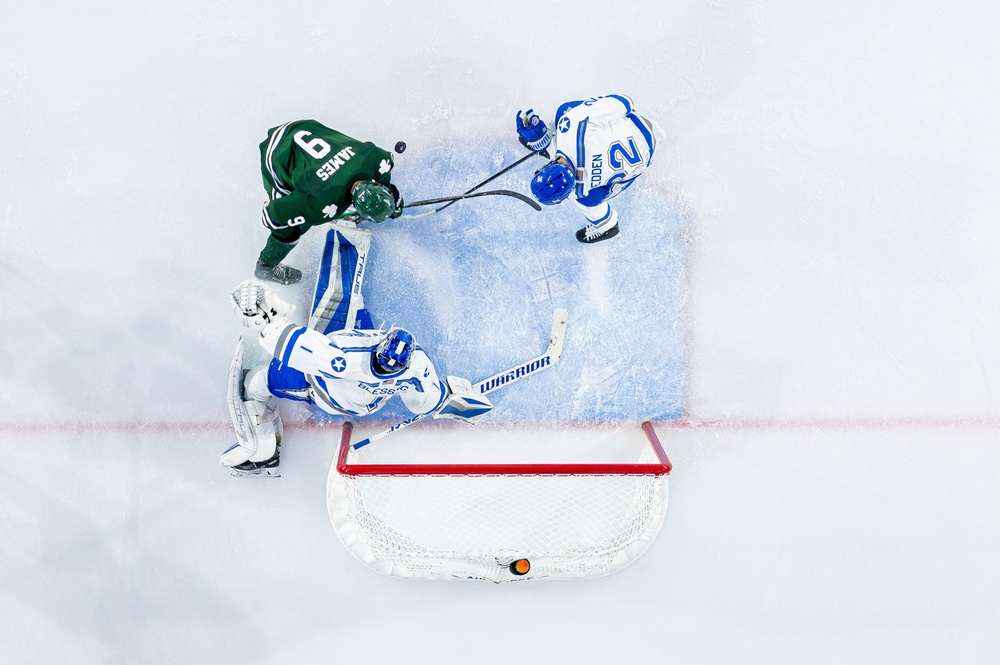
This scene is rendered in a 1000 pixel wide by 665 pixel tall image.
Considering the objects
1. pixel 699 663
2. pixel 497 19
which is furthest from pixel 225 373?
pixel 699 663

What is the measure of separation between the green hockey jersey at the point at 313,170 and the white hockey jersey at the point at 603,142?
72 centimetres

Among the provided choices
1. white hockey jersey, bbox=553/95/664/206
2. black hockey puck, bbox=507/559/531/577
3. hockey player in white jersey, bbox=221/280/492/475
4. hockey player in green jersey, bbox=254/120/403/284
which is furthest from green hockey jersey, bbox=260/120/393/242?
black hockey puck, bbox=507/559/531/577

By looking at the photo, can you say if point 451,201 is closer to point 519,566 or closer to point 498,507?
point 498,507

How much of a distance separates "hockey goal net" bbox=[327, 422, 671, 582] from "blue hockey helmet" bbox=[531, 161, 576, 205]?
1.31 m

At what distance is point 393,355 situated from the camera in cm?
227

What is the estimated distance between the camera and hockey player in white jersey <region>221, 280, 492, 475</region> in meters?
2.32

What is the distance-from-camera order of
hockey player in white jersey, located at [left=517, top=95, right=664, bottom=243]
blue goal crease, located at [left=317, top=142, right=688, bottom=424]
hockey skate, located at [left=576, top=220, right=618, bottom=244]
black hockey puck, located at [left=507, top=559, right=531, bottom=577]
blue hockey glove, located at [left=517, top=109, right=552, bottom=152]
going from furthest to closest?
blue goal crease, located at [left=317, top=142, right=688, bottom=424], hockey skate, located at [left=576, top=220, right=618, bottom=244], black hockey puck, located at [left=507, top=559, right=531, bottom=577], blue hockey glove, located at [left=517, top=109, right=552, bottom=152], hockey player in white jersey, located at [left=517, top=95, right=664, bottom=243]

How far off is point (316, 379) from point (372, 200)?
732mm

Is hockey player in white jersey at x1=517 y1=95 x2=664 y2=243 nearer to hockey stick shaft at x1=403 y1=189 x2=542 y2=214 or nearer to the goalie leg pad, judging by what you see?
hockey stick shaft at x1=403 y1=189 x2=542 y2=214

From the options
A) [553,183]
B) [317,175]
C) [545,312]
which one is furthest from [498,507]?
[317,175]

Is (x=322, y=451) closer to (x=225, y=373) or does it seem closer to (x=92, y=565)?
(x=225, y=373)

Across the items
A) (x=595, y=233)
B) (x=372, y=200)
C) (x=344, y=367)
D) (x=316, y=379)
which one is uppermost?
(x=372, y=200)

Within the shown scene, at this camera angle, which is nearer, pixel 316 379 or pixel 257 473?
pixel 316 379

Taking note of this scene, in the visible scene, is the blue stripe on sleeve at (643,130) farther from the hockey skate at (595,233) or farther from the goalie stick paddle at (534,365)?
the goalie stick paddle at (534,365)
